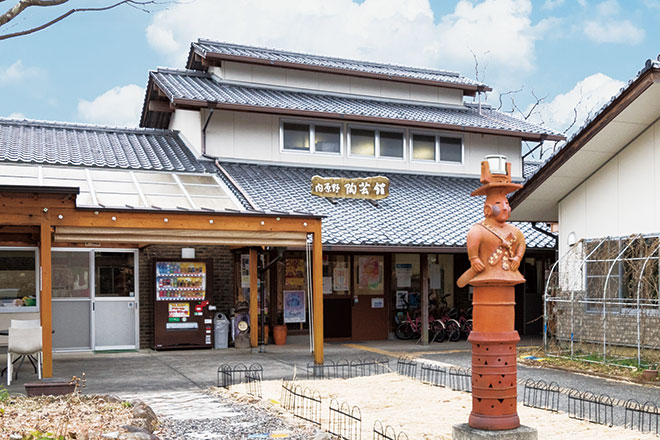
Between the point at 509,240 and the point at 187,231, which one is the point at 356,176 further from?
the point at 509,240

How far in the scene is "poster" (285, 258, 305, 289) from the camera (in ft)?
58.5

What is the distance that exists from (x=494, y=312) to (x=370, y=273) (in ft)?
39.0

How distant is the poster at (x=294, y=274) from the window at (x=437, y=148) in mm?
5538

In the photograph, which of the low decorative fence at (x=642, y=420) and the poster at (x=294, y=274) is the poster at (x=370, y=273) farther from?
the low decorative fence at (x=642, y=420)

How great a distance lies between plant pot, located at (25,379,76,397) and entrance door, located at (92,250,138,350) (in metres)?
7.65

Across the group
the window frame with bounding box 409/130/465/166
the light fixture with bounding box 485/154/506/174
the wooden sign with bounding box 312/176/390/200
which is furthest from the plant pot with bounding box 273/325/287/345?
the light fixture with bounding box 485/154/506/174

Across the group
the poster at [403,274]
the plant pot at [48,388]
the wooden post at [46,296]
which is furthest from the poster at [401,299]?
the plant pot at [48,388]

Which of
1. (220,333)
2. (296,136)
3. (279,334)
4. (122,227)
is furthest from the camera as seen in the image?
(296,136)

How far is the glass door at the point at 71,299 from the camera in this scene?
1567cm

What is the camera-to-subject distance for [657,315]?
40.1 ft

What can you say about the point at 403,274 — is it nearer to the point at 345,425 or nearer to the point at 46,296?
the point at 46,296

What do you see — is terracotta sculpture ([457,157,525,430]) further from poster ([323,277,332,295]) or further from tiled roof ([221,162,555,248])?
poster ([323,277,332,295])

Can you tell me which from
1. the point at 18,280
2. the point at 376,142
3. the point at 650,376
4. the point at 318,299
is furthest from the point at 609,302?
the point at 18,280

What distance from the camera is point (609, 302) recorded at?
43.0ft
